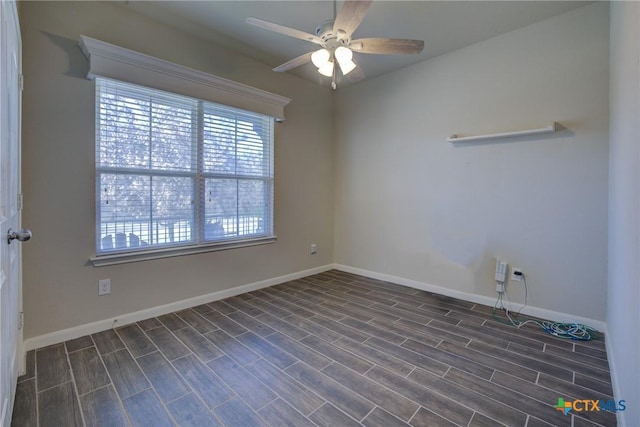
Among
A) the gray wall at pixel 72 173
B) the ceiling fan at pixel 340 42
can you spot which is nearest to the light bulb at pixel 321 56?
the ceiling fan at pixel 340 42

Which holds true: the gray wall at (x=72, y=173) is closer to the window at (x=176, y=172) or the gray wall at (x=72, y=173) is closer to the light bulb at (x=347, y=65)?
the window at (x=176, y=172)

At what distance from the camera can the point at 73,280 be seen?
2309mm

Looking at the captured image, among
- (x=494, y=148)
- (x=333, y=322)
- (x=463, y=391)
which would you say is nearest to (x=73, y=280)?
(x=333, y=322)

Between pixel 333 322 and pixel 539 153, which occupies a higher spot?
pixel 539 153

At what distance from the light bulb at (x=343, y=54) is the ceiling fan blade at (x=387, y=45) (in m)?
0.04

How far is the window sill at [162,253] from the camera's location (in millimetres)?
2432

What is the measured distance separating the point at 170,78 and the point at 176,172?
34.1 inches

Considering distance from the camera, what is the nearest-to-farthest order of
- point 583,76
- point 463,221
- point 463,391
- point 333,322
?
point 463,391
point 583,76
point 333,322
point 463,221

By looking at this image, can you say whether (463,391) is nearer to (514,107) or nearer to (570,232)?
(570,232)

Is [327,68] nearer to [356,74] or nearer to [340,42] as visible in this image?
[340,42]

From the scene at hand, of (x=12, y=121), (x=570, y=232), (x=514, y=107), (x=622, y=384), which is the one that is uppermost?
(x=514, y=107)

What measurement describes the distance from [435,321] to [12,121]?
3.29 meters

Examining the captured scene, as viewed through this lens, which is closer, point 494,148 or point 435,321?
point 435,321

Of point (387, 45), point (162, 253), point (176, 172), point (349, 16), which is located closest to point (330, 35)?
point (349, 16)
